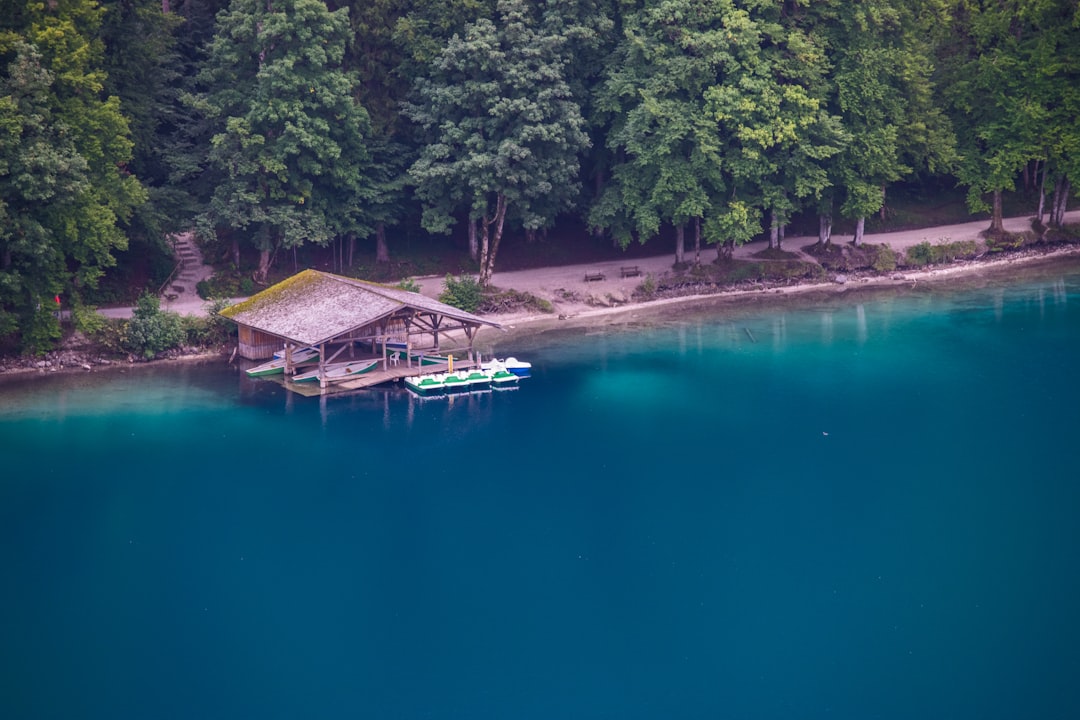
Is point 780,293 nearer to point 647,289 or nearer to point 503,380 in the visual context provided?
point 647,289

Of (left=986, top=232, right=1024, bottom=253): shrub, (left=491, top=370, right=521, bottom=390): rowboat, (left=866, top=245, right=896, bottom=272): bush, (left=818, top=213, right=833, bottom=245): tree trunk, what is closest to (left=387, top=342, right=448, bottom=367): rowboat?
(left=491, top=370, right=521, bottom=390): rowboat

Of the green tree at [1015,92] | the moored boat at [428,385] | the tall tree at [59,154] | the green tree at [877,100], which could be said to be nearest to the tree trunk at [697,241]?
the green tree at [877,100]

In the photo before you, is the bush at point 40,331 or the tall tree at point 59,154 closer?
the tall tree at point 59,154

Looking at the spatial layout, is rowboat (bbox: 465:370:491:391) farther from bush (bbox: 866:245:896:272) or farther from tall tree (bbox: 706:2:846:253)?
bush (bbox: 866:245:896:272)

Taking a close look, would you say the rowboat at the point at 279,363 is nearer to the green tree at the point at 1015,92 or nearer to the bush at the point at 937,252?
the bush at the point at 937,252

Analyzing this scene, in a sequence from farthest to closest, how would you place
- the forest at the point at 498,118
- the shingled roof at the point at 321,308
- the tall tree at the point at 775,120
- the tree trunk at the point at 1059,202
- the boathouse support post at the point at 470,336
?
the tree trunk at the point at 1059,202
the tall tree at the point at 775,120
the forest at the point at 498,118
the boathouse support post at the point at 470,336
the shingled roof at the point at 321,308

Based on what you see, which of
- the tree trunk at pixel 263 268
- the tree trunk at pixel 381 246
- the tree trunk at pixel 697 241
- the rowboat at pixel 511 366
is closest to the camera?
the rowboat at pixel 511 366

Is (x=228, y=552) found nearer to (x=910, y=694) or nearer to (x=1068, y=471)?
(x=910, y=694)

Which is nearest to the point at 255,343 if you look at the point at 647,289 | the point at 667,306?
the point at 647,289

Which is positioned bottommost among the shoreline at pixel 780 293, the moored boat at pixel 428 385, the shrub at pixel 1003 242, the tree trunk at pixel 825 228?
the moored boat at pixel 428 385
